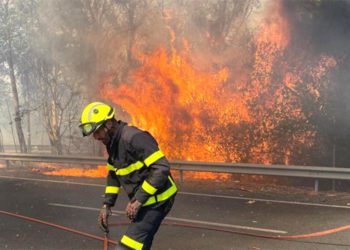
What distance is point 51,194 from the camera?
32.5 feet

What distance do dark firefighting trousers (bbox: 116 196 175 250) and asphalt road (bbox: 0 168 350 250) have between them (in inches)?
78.7

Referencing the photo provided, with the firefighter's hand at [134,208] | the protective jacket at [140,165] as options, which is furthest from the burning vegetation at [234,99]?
the firefighter's hand at [134,208]

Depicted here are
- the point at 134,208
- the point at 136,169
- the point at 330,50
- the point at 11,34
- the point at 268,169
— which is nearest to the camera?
the point at 134,208

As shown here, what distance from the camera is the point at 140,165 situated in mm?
3678

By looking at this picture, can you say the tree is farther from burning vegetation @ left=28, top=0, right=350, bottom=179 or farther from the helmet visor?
the helmet visor

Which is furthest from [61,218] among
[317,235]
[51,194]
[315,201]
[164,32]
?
[164,32]

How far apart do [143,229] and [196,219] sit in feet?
12.0

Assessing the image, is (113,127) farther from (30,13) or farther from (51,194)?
(30,13)

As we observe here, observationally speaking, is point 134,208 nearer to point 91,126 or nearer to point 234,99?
point 91,126

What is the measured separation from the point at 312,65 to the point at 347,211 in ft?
21.7

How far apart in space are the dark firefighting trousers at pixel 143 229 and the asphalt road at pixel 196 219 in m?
2.00

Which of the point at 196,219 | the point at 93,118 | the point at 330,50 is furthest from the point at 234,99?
the point at 93,118

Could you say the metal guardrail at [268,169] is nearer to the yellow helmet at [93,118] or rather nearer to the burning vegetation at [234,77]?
the burning vegetation at [234,77]

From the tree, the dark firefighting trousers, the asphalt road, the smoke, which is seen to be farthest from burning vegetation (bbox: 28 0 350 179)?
the dark firefighting trousers
